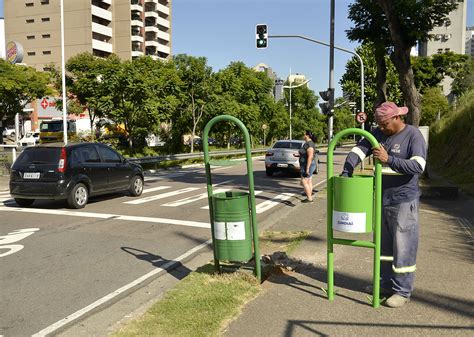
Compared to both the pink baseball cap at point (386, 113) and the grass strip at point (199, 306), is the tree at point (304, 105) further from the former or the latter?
the pink baseball cap at point (386, 113)

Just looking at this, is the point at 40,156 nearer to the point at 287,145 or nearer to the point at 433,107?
the point at 287,145

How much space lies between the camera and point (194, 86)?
34844 mm

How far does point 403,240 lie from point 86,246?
4857 millimetres

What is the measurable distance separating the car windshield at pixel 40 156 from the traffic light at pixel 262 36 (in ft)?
38.3

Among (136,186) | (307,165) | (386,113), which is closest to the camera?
(386,113)

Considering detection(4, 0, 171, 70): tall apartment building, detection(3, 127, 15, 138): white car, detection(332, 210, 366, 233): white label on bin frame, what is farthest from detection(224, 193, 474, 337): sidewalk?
detection(4, 0, 171, 70): tall apartment building

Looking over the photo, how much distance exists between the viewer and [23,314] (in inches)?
180

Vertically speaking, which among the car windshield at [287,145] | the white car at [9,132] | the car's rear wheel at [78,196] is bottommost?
the car's rear wheel at [78,196]

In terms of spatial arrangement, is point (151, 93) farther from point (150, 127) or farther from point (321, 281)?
point (321, 281)

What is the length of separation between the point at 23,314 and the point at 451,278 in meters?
4.52

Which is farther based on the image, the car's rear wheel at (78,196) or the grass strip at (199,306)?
the car's rear wheel at (78,196)

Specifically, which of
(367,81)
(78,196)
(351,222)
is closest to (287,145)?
(78,196)

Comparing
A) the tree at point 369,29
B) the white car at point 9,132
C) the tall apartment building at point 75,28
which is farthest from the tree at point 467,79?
the tall apartment building at point 75,28

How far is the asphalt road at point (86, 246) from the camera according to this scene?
4910 mm
